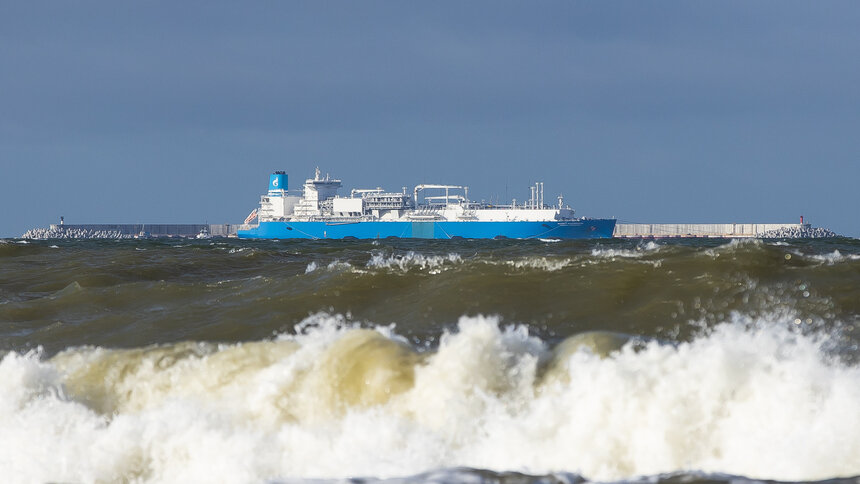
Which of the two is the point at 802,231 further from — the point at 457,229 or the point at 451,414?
the point at 451,414

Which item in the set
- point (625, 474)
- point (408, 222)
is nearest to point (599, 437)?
point (625, 474)

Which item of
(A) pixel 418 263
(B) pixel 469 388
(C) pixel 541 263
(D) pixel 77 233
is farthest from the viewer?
(D) pixel 77 233

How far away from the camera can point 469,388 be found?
21.7ft

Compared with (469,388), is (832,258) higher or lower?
higher

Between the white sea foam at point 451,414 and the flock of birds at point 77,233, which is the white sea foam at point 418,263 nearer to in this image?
the white sea foam at point 451,414

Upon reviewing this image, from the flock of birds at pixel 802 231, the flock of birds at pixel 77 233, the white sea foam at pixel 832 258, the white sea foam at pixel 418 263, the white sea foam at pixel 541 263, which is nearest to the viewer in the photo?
the white sea foam at pixel 832 258

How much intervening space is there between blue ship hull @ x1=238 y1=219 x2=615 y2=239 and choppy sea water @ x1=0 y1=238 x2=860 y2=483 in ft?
224

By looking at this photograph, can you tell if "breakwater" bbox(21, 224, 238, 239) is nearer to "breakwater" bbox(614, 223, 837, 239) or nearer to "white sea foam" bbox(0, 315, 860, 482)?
"breakwater" bbox(614, 223, 837, 239)

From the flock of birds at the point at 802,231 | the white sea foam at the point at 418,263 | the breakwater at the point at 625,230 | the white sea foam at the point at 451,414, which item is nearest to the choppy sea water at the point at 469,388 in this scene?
the white sea foam at the point at 451,414

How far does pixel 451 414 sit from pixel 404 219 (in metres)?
79.9

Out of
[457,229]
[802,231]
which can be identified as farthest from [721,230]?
[457,229]

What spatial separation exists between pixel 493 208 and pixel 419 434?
80.4m

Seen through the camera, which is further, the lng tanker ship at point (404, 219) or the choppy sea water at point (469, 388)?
the lng tanker ship at point (404, 219)

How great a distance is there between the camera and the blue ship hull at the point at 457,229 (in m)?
80.1
